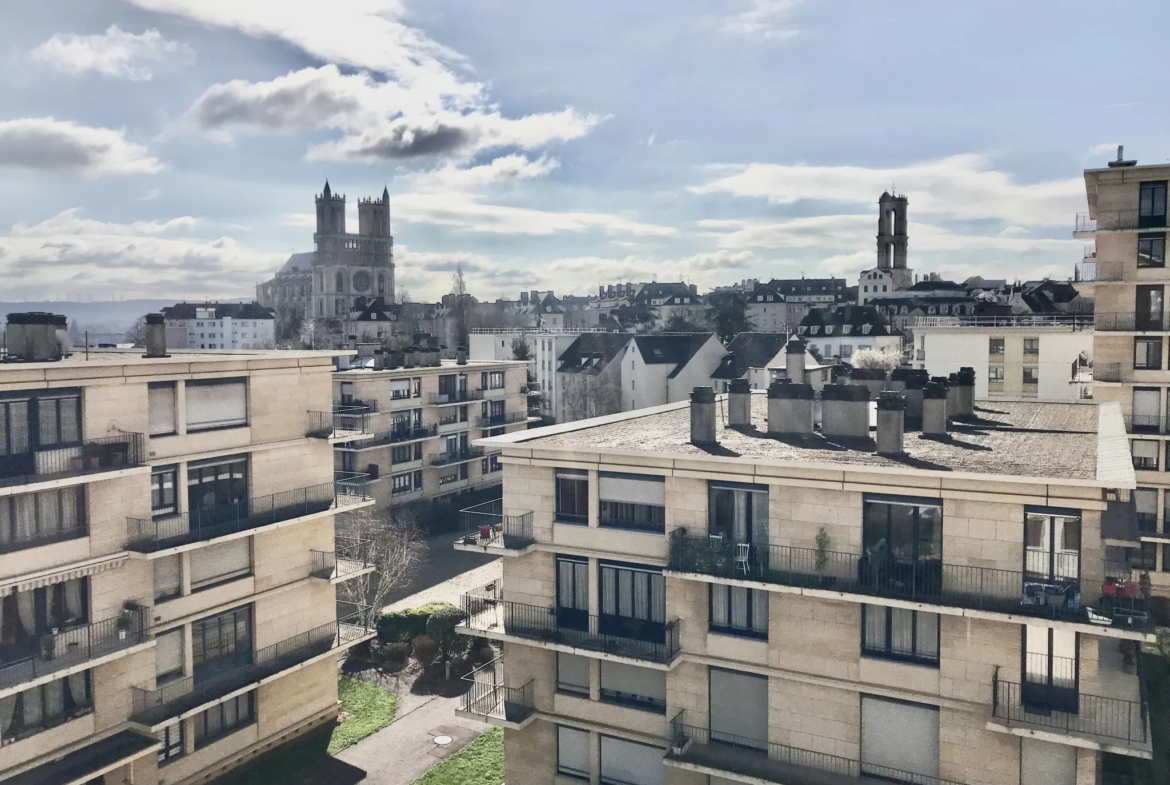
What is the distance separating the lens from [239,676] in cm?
2695

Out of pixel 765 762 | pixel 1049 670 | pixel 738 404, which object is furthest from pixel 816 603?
pixel 738 404

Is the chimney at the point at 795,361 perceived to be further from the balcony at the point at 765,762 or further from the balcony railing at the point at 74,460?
the balcony railing at the point at 74,460

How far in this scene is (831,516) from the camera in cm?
2048

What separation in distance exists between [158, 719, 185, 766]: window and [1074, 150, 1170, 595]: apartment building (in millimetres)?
39043

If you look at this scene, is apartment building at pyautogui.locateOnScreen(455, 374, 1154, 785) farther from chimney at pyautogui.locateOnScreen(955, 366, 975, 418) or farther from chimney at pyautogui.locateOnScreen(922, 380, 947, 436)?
chimney at pyautogui.locateOnScreen(955, 366, 975, 418)

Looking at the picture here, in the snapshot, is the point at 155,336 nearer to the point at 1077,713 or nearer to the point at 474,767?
the point at 474,767

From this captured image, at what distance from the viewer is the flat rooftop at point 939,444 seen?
795 inches

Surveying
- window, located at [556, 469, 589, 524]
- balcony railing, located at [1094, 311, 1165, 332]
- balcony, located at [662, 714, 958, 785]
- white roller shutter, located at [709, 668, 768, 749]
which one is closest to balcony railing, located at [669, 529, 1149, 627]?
window, located at [556, 469, 589, 524]

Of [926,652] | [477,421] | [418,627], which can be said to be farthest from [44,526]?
[477,421]

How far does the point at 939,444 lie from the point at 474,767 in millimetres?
17450

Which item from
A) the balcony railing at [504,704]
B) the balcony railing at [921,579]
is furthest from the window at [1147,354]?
the balcony railing at [504,704]

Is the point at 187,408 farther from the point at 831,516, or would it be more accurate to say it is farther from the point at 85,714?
the point at 831,516

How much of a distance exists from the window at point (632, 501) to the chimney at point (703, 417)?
233 cm

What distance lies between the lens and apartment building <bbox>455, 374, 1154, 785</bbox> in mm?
18312
